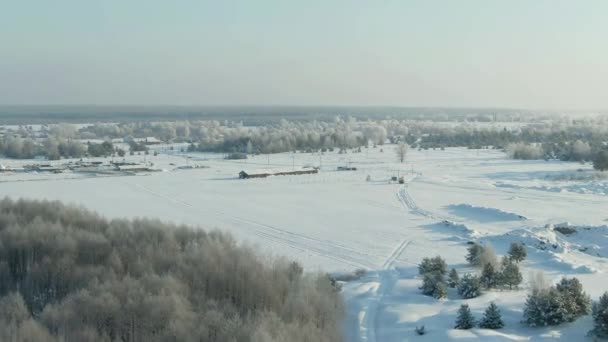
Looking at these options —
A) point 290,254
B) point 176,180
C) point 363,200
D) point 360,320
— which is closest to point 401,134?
point 176,180

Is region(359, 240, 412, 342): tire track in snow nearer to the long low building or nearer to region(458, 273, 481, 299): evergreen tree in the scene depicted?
region(458, 273, 481, 299): evergreen tree

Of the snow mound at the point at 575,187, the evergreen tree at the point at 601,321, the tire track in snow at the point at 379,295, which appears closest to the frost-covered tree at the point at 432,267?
the tire track in snow at the point at 379,295

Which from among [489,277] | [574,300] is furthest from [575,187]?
[574,300]

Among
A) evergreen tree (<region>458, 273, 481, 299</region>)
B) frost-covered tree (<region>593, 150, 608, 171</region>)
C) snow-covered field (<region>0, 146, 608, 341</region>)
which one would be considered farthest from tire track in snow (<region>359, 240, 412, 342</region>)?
frost-covered tree (<region>593, 150, 608, 171</region>)

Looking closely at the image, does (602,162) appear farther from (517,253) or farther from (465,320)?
(465,320)

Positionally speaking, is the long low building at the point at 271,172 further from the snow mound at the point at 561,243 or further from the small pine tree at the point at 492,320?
the small pine tree at the point at 492,320
